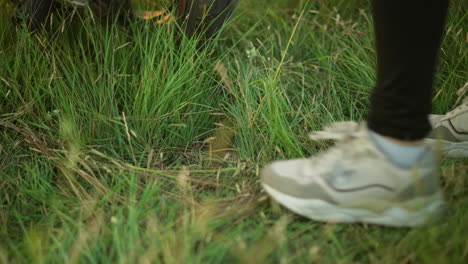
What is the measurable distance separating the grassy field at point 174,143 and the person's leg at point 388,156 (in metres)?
0.05

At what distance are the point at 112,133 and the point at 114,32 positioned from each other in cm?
42

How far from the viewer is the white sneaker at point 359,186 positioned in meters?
0.94

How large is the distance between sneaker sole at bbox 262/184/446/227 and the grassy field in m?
0.03

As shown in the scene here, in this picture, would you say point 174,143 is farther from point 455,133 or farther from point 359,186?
point 455,133

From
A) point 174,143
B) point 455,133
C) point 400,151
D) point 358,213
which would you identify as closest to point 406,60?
point 400,151

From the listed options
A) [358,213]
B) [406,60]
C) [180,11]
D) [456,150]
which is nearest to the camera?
[406,60]

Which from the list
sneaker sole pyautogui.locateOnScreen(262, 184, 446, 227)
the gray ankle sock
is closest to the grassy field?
sneaker sole pyautogui.locateOnScreen(262, 184, 446, 227)

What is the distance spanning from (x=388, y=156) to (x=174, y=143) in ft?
2.27

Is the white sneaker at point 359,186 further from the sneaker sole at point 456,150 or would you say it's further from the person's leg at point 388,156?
the sneaker sole at point 456,150

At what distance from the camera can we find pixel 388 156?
940mm

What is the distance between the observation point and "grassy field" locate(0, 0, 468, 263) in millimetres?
931

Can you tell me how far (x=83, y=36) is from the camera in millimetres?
1626

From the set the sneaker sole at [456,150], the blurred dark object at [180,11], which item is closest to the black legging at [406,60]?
the sneaker sole at [456,150]

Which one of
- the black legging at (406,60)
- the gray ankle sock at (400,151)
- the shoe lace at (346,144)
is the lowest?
the shoe lace at (346,144)
